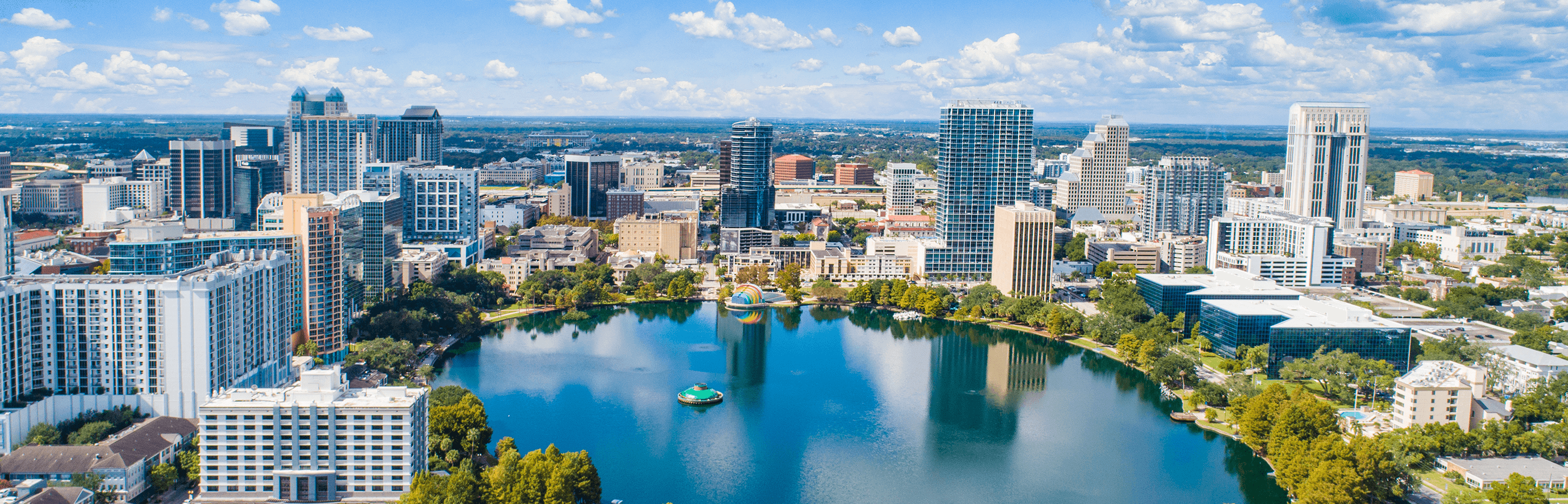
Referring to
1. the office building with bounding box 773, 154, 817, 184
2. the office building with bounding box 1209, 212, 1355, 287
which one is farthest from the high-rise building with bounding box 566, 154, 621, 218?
the office building with bounding box 1209, 212, 1355, 287

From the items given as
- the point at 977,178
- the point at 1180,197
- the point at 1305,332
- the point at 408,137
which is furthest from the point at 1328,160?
the point at 408,137

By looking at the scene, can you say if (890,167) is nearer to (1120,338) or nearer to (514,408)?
(1120,338)

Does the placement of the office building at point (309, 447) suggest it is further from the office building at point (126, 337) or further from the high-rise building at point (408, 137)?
the high-rise building at point (408, 137)

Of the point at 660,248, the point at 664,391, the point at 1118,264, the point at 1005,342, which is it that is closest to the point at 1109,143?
the point at 1118,264

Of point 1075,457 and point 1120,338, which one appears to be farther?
point 1120,338

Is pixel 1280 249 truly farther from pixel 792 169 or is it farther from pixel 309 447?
pixel 792 169

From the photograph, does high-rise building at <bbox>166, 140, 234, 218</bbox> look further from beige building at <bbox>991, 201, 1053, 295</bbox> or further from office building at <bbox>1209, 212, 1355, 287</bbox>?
office building at <bbox>1209, 212, 1355, 287</bbox>
